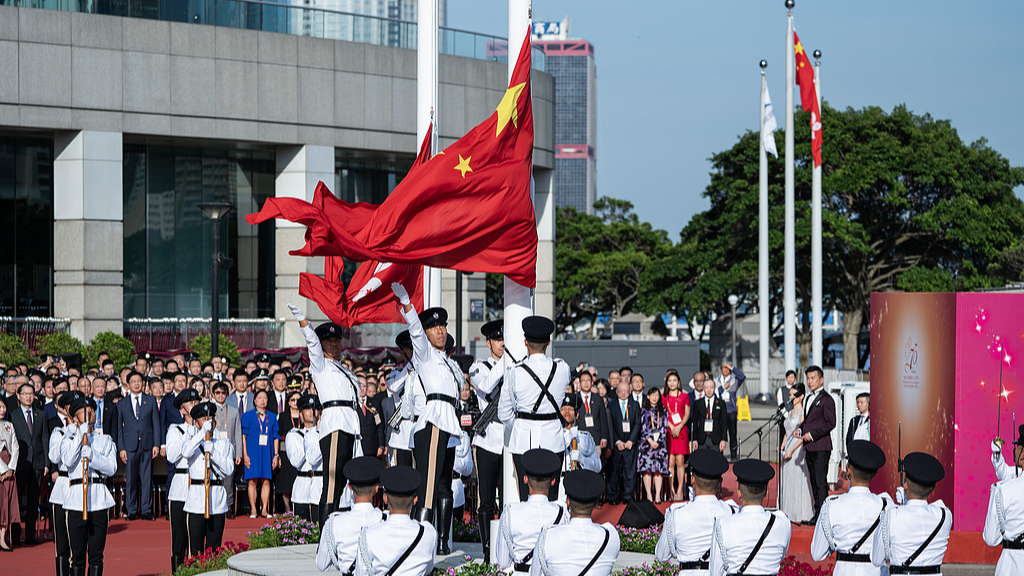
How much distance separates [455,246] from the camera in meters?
9.69

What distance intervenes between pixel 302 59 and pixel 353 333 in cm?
730

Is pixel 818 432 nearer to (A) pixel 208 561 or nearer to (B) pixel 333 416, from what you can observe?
(B) pixel 333 416

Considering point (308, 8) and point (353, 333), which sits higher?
point (308, 8)

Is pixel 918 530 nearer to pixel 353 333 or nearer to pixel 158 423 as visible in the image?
pixel 158 423

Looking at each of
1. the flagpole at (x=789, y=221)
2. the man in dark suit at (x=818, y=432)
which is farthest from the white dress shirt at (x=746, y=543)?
the flagpole at (x=789, y=221)

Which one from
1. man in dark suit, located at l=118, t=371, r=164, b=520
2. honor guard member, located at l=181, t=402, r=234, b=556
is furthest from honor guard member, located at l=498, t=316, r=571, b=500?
man in dark suit, located at l=118, t=371, r=164, b=520

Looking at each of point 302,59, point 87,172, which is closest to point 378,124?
point 302,59

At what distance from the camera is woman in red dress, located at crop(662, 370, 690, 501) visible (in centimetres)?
1681

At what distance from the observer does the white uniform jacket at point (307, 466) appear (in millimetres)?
11891

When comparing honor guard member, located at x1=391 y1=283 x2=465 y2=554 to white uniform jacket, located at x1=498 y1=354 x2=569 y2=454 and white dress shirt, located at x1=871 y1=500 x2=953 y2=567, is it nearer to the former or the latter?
white uniform jacket, located at x1=498 y1=354 x2=569 y2=454

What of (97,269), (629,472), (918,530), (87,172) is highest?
(87,172)

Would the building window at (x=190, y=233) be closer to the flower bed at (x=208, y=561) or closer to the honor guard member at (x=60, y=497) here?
the honor guard member at (x=60, y=497)

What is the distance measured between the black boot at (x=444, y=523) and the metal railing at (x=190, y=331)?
19.3 m

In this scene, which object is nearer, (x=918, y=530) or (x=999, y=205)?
(x=918, y=530)
